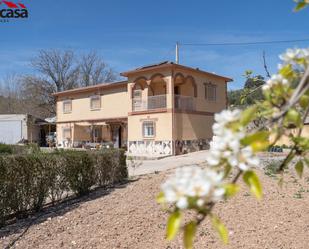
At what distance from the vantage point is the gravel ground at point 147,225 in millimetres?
4906

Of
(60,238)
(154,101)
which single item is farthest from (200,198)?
(154,101)

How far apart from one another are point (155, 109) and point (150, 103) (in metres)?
1.14

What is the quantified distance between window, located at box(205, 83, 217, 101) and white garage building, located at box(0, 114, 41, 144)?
21774 millimetres

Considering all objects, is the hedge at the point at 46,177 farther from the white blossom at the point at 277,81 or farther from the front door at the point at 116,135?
the front door at the point at 116,135

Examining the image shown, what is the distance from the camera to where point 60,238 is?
5.29 meters

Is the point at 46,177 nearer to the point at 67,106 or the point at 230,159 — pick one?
the point at 230,159

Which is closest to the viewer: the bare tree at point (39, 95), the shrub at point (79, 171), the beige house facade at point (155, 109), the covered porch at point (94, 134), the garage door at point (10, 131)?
the shrub at point (79, 171)

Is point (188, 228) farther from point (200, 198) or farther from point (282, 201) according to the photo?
point (282, 201)

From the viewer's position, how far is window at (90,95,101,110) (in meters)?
Result: 30.9

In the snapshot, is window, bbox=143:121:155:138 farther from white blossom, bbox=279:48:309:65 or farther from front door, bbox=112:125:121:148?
white blossom, bbox=279:48:309:65

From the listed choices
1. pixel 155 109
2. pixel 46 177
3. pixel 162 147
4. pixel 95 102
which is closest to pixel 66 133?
pixel 95 102

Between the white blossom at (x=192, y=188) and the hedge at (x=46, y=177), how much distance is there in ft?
19.0

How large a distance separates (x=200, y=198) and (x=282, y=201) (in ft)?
20.7

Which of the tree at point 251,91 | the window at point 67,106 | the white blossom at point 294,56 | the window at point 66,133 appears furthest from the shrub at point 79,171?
the window at point 67,106
